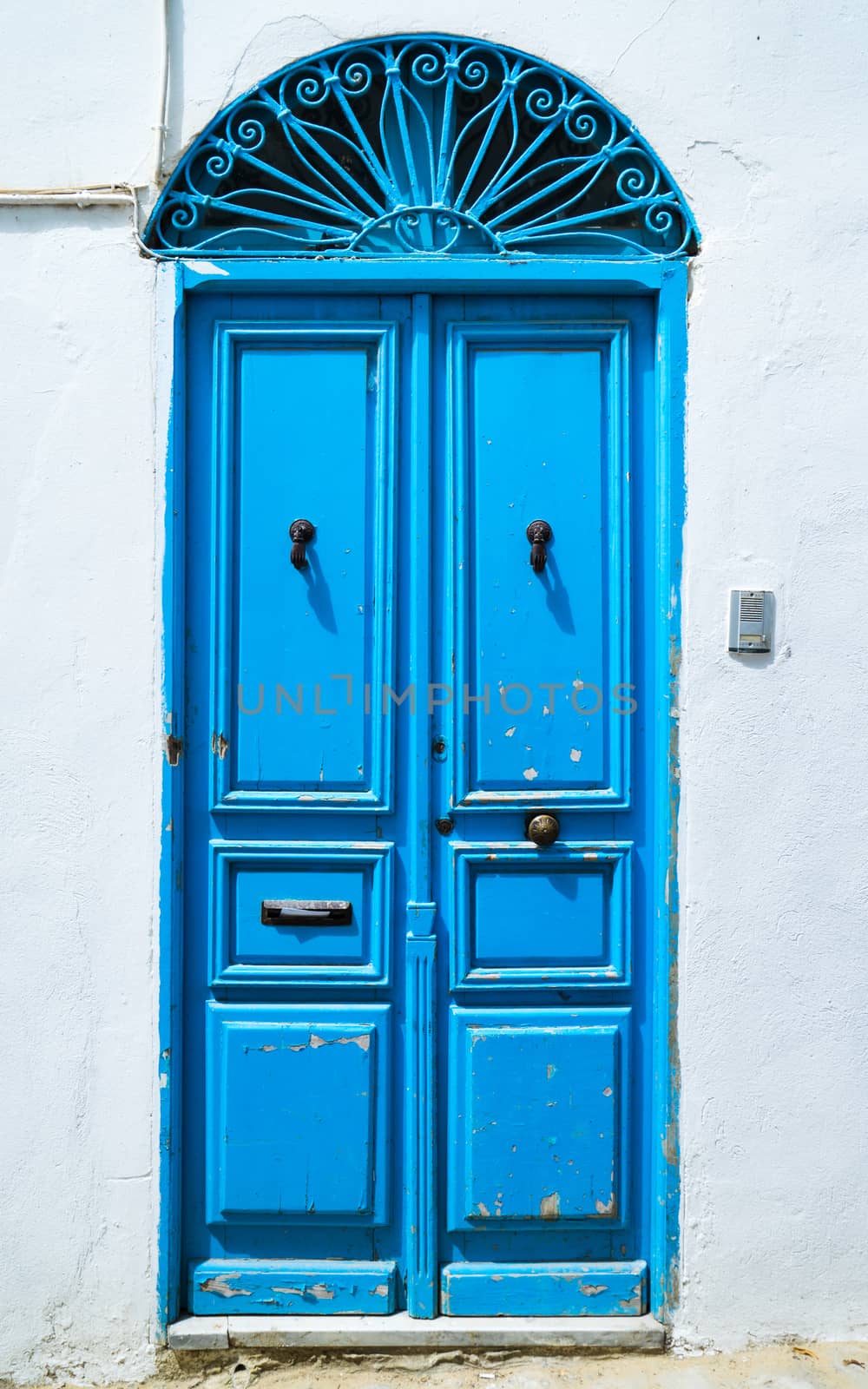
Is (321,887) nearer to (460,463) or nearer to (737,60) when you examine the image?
(460,463)

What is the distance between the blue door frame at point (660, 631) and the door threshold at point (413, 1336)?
0.08 m

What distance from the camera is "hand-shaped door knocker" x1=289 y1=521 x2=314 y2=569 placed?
8.66 feet

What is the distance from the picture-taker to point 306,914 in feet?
8.71

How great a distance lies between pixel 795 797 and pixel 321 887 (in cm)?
125

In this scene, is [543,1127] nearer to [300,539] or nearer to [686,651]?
[686,651]

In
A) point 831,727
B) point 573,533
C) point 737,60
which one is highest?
point 737,60

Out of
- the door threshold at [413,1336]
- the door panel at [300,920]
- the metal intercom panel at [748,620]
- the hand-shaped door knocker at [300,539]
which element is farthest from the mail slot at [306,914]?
the metal intercom panel at [748,620]

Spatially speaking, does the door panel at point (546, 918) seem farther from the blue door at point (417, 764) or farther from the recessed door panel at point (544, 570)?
the recessed door panel at point (544, 570)

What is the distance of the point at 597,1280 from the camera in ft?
8.66

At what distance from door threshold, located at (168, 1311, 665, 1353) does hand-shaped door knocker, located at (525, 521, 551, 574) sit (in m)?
1.94

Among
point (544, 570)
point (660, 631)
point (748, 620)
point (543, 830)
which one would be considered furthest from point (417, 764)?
point (748, 620)

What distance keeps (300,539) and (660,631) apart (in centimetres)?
96

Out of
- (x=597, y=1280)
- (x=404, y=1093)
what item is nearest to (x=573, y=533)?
(x=404, y=1093)

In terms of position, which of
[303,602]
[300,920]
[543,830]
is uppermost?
[303,602]
